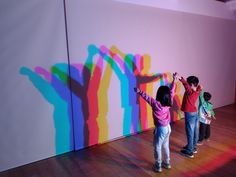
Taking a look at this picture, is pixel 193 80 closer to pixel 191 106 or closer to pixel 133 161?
pixel 191 106

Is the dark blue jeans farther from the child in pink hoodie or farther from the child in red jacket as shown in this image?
the child in pink hoodie

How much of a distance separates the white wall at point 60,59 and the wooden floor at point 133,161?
0.57 feet


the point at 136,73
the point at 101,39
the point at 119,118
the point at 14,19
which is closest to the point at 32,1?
the point at 14,19

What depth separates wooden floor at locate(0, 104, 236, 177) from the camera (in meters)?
2.30

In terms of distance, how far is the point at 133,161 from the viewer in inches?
→ 100

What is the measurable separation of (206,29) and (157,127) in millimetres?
3021

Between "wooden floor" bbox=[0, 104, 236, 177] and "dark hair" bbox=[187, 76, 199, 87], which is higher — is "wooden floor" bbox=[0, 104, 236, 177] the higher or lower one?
the lower one

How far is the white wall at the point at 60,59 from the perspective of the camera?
2334 millimetres

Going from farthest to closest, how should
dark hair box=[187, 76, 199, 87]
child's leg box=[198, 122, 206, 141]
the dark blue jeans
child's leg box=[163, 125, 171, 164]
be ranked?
1. child's leg box=[198, 122, 206, 141]
2. the dark blue jeans
3. dark hair box=[187, 76, 199, 87]
4. child's leg box=[163, 125, 171, 164]

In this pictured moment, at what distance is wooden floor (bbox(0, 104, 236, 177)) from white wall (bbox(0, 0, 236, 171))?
173 mm

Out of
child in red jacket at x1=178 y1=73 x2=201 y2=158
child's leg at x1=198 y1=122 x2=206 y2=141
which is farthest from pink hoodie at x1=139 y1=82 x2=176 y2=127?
child's leg at x1=198 y1=122 x2=206 y2=141

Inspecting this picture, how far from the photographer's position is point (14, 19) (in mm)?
2266

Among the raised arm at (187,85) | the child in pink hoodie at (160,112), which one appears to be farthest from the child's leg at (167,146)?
the raised arm at (187,85)

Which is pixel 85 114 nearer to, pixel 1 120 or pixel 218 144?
pixel 1 120
